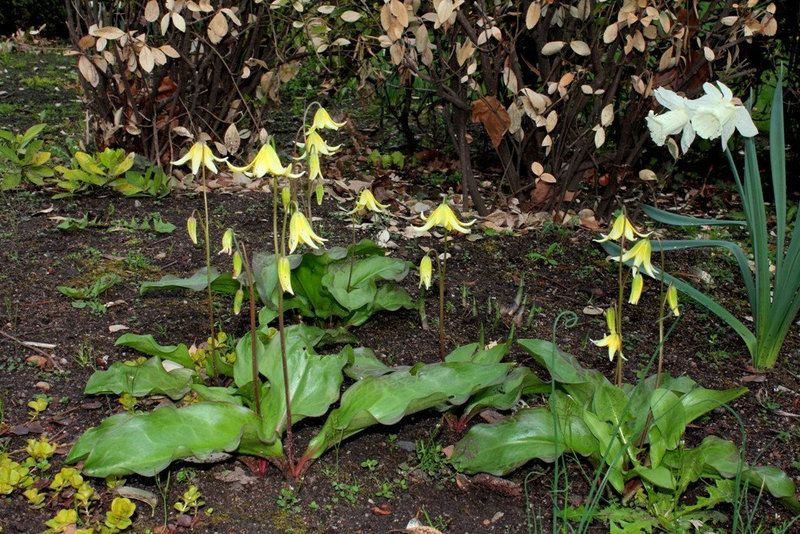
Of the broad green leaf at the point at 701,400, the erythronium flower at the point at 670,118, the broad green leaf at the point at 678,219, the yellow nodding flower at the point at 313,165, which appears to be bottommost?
the broad green leaf at the point at 701,400

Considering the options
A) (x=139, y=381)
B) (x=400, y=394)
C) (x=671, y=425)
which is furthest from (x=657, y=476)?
(x=139, y=381)

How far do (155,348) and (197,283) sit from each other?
0.25 m

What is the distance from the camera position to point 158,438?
183cm

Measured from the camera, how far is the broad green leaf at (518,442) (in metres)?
1.93

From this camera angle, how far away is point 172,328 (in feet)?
8.45

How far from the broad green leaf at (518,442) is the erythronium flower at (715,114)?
2.73 feet

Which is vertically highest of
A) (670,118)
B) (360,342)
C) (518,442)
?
(670,118)

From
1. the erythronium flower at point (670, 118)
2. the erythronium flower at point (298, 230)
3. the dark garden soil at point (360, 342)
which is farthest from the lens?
the erythronium flower at point (670, 118)

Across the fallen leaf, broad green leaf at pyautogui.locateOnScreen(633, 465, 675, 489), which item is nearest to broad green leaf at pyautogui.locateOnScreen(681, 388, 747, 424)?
broad green leaf at pyautogui.locateOnScreen(633, 465, 675, 489)

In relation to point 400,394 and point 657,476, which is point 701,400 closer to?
point 657,476

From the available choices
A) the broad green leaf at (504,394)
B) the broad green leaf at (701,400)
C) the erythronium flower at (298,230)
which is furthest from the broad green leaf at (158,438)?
the broad green leaf at (701,400)

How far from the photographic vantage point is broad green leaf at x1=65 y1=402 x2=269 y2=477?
1.77 m

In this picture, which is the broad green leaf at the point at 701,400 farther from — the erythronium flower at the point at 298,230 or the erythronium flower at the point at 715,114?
the erythronium flower at the point at 298,230

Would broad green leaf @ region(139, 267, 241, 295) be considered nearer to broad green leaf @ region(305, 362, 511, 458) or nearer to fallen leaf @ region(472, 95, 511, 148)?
broad green leaf @ region(305, 362, 511, 458)
